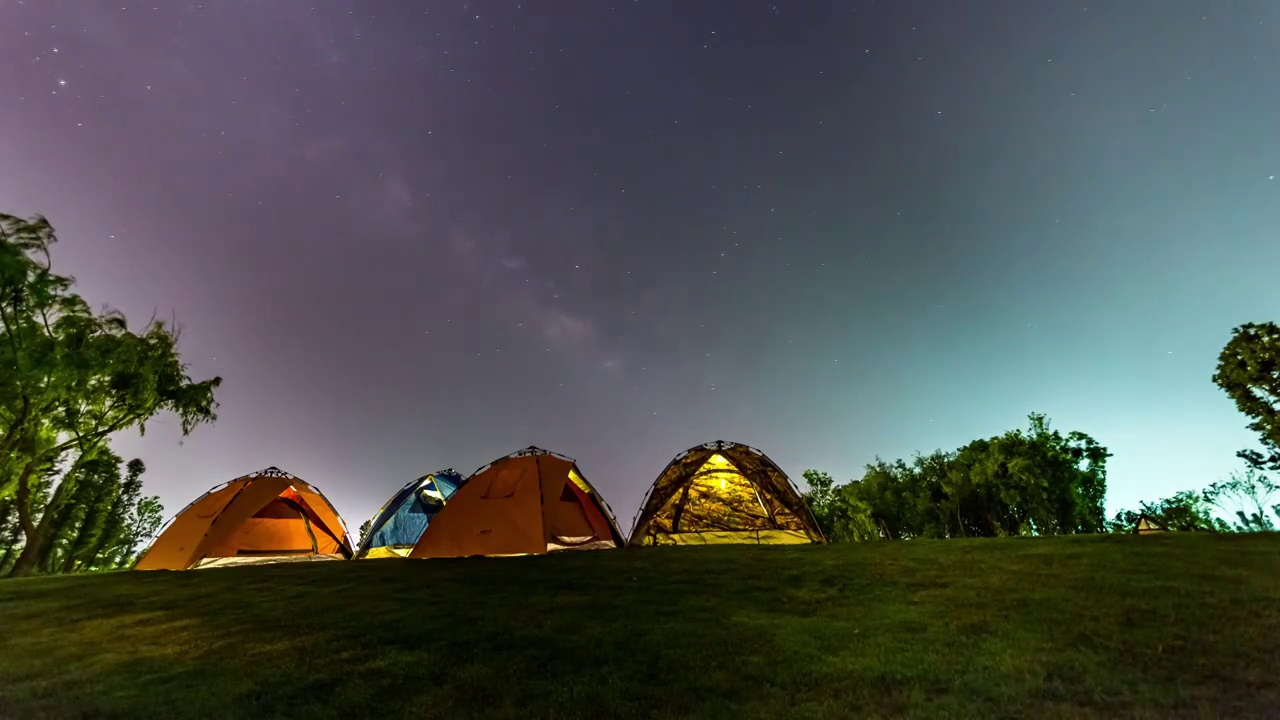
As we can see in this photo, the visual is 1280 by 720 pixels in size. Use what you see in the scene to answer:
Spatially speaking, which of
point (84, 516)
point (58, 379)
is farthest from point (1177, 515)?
point (84, 516)

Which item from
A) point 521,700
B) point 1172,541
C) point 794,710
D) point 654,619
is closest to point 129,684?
point 521,700

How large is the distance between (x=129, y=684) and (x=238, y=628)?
7.76 feet

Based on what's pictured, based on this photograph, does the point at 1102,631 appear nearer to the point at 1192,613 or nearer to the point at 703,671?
the point at 1192,613

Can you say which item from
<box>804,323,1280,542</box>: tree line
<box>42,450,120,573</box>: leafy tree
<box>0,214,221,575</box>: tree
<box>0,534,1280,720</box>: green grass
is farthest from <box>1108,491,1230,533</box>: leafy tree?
<box>42,450,120,573</box>: leafy tree

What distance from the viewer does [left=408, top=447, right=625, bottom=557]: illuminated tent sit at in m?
14.3

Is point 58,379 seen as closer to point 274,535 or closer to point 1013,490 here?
point 274,535

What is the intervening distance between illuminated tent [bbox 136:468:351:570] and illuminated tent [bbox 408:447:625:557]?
19.0ft

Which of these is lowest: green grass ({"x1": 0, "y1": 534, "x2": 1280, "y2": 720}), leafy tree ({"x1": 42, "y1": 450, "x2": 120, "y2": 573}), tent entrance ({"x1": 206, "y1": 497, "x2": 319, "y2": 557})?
green grass ({"x1": 0, "y1": 534, "x2": 1280, "y2": 720})

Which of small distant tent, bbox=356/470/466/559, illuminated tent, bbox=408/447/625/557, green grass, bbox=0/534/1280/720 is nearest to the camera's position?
green grass, bbox=0/534/1280/720

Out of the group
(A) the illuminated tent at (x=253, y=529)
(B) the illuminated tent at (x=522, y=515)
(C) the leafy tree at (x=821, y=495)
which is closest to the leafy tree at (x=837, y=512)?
(C) the leafy tree at (x=821, y=495)

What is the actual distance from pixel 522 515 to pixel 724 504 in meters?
7.07

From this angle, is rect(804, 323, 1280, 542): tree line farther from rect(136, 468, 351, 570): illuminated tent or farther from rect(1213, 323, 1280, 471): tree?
rect(136, 468, 351, 570): illuminated tent

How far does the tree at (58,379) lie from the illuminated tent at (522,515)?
15.4 m

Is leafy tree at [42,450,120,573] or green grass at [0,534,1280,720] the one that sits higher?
leafy tree at [42,450,120,573]
